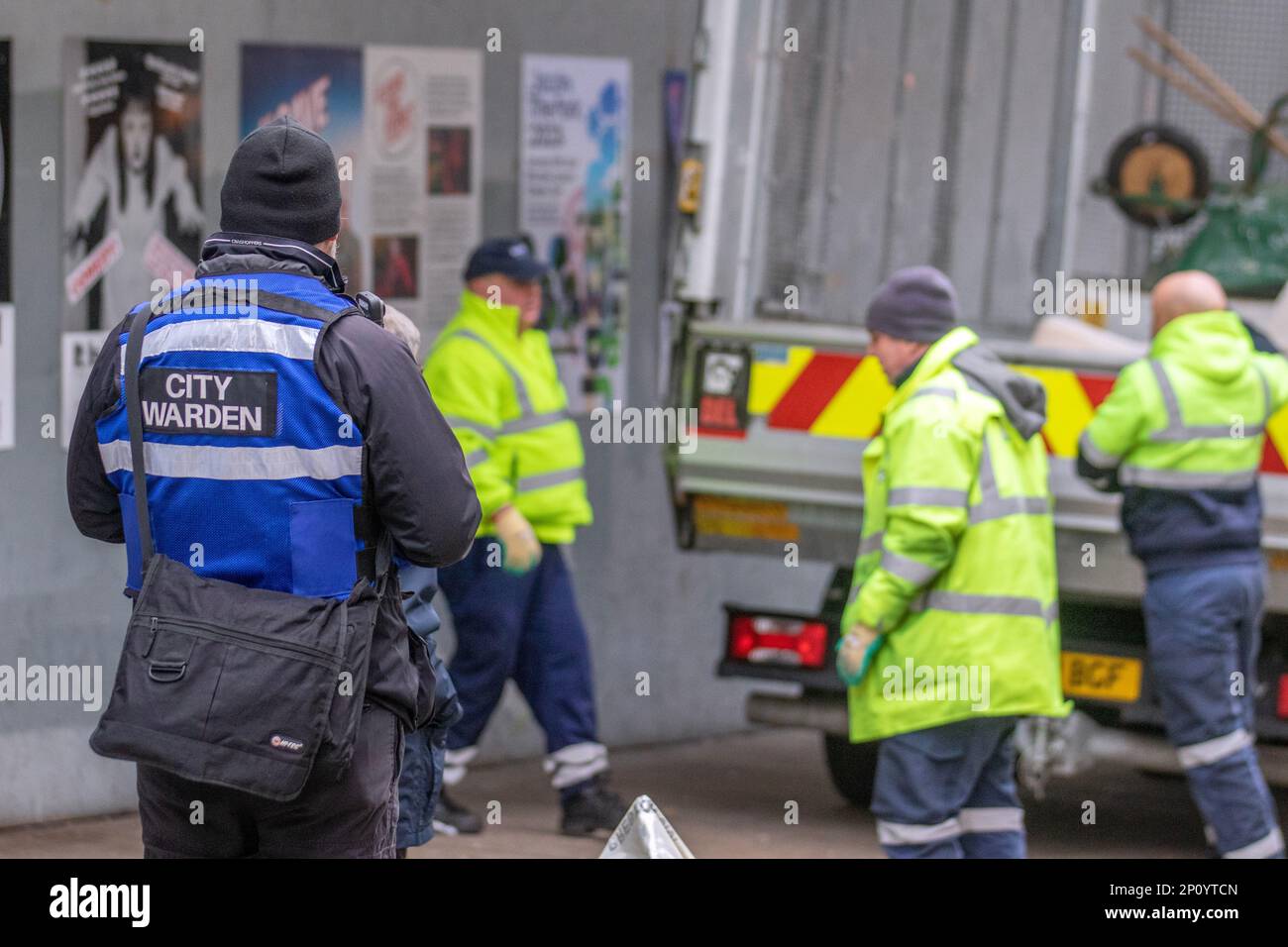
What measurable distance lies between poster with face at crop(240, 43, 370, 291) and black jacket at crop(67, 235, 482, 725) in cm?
277

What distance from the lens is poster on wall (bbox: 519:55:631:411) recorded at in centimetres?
696

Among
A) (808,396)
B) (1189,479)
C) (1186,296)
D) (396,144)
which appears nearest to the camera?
(1189,479)

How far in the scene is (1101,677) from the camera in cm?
589

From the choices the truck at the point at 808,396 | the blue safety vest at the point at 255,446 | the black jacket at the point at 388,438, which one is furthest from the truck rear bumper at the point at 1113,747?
the blue safety vest at the point at 255,446

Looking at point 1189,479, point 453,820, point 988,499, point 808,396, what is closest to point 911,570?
point 988,499

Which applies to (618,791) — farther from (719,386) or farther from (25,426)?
(25,426)

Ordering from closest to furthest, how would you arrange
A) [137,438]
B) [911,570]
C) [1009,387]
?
[137,438]
[911,570]
[1009,387]

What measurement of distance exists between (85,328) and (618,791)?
91.2 inches

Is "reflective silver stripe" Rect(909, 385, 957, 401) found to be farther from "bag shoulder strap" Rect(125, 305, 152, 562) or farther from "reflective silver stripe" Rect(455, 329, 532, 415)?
"bag shoulder strap" Rect(125, 305, 152, 562)

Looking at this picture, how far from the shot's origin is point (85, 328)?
18.9ft

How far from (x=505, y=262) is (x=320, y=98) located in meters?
0.83

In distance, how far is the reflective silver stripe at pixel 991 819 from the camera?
470 centimetres

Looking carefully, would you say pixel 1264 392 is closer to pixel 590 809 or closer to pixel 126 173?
pixel 590 809
